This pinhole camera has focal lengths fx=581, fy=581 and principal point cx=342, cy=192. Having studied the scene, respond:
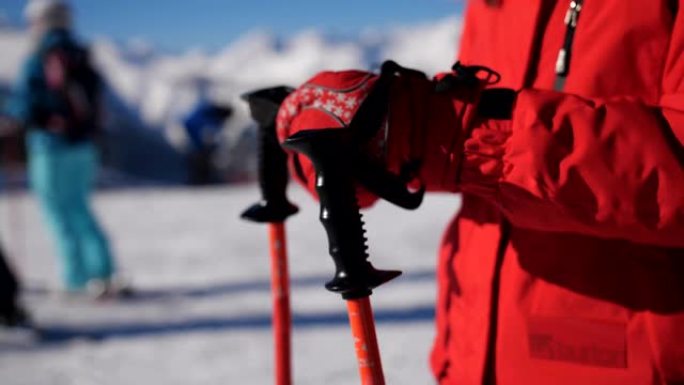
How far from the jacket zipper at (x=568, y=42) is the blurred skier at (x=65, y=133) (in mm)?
3005

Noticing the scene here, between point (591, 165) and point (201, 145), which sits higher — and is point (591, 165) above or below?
above

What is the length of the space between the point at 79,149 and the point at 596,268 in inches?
124

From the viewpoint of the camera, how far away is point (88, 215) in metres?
3.45

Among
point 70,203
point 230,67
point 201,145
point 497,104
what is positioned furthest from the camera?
point 230,67

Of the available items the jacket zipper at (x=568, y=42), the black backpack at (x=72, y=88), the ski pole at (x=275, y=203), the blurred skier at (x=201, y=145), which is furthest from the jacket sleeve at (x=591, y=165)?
the blurred skier at (x=201, y=145)

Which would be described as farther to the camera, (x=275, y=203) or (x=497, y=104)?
(x=275, y=203)

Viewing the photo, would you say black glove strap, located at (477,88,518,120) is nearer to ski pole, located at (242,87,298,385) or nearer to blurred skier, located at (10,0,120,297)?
ski pole, located at (242,87,298,385)

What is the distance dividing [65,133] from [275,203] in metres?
2.59

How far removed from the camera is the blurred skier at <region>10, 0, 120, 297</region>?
3230 millimetres

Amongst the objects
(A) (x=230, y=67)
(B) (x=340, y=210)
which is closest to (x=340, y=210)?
(B) (x=340, y=210)

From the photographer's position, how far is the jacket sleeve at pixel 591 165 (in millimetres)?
774

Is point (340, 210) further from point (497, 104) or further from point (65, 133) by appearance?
point (65, 133)

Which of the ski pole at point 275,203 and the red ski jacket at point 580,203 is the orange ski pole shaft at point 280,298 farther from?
the red ski jacket at point 580,203

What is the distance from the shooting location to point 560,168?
2.68 feet
